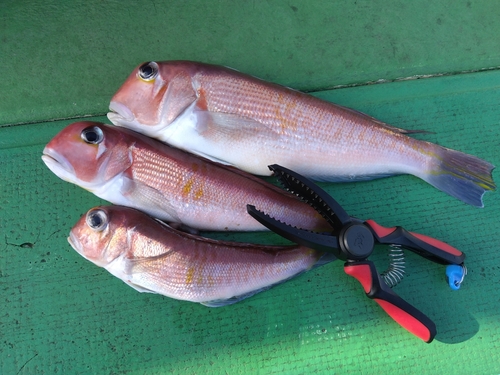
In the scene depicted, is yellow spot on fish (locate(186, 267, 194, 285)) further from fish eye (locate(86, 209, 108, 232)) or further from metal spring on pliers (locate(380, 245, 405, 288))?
metal spring on pliers (locate(380, 245, 405, 288))

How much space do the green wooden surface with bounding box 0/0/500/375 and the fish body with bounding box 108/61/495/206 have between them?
22 centimetres

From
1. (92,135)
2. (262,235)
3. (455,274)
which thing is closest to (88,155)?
(92,135)

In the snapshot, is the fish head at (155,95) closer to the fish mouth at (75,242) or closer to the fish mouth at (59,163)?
the fish mouth at (59,163)

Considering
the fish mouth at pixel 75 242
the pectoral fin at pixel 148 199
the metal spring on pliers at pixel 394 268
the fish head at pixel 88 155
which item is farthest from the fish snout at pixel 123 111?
the metal spring on pliers at pixel 394 268

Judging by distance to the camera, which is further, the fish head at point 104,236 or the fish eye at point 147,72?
the fish eye at point 147,72

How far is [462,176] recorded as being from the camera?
2.08 meters

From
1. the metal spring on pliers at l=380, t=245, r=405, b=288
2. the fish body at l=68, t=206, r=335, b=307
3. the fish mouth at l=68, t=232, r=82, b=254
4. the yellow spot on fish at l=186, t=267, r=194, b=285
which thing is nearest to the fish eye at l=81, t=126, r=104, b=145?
the fish body at l=68, t=206, r=335, b=307

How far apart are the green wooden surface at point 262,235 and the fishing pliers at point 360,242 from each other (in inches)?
7.8

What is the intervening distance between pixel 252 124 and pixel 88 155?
809mm

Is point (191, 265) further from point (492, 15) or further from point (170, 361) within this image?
point (492, 15)

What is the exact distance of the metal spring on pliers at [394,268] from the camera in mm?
1981

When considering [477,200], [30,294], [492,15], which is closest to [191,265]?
[30,294]

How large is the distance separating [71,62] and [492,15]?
8.87 feet

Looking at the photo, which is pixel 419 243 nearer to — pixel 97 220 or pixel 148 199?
pixel 148 199
